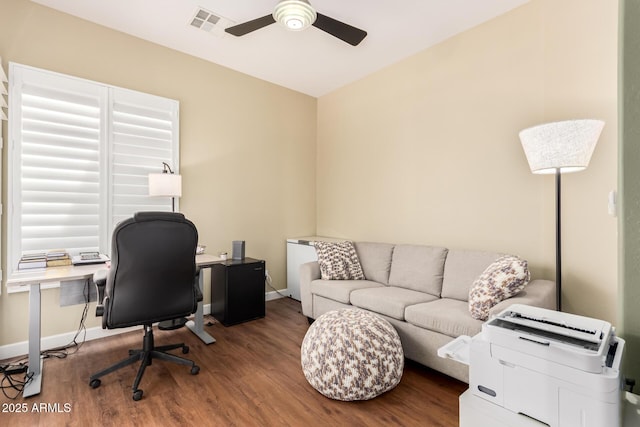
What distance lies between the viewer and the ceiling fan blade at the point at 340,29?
2.30 m

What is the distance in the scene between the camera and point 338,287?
3.07 m

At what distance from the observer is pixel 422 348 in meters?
2.34

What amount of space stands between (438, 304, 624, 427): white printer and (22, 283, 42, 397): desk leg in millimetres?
2636

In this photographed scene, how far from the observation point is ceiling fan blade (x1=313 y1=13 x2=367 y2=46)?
7.54 ft

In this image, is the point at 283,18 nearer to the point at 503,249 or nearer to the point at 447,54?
the point at 447,54

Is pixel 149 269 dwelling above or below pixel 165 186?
below

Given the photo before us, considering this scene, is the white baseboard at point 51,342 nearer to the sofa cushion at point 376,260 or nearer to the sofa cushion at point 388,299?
the sofa cushion at point 388,299

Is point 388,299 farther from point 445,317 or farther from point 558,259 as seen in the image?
point 558,259

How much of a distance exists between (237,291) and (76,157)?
200 centimetres

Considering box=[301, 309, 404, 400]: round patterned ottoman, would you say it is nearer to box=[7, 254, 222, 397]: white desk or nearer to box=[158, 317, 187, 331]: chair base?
box=[158, 317, 187, 331]: chair base

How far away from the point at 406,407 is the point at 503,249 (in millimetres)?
1683

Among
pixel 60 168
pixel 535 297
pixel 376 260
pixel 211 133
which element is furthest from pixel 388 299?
pixel 60 168

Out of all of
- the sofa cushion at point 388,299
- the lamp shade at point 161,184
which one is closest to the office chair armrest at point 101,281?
the lamp shade at point 161,184

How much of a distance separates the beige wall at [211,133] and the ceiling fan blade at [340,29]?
1.93m
